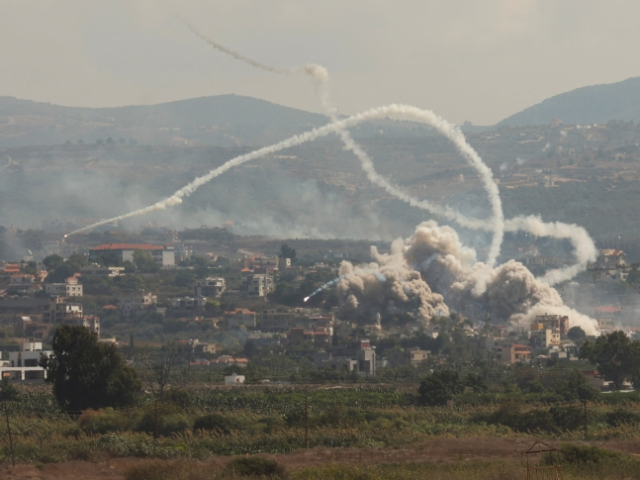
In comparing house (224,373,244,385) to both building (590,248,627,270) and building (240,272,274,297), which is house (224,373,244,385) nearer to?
building (240,272,274,297)

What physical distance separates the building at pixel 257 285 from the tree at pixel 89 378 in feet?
330

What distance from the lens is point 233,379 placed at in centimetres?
9850

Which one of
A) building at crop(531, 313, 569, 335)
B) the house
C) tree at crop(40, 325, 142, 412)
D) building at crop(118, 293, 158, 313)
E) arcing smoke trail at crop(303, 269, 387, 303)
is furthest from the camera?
building at crop(118, 293, 158, 313)

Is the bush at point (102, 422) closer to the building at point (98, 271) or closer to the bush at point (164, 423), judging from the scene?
the bush at point (164, 423)

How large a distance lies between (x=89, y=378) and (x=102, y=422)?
11.1 m

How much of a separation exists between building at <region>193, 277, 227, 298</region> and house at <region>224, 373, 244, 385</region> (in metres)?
75.0

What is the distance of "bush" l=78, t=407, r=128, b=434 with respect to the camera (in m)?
60.3

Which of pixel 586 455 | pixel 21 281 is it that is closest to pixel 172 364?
pixel 586 455

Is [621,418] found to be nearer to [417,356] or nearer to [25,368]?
[25,368]

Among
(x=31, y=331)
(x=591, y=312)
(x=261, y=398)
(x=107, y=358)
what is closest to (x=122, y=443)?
(x=107, y=358)

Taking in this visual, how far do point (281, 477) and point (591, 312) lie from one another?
364ft

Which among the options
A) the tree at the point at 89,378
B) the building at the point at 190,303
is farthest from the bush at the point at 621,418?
the building at the point at 190,303

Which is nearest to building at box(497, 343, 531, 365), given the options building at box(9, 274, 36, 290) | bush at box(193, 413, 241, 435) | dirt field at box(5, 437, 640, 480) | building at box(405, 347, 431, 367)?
building at box(405, 347, 431, 367)

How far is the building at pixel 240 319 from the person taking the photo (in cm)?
15038
